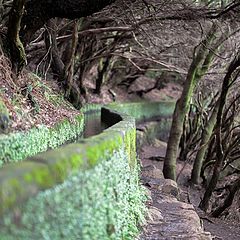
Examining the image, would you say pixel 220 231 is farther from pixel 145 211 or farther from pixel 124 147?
pixel 124 147

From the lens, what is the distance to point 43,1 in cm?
886

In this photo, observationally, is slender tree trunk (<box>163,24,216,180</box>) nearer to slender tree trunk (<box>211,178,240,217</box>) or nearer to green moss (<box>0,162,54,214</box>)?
slender tree trunk (<box>211,178,240,217</box>)

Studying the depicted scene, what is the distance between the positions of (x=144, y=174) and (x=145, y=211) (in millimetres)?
4693

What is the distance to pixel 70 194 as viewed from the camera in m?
3.69

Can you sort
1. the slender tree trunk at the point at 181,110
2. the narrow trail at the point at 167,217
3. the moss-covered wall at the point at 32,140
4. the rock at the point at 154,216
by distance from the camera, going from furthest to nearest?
the slender tree trunk at the point at 181,110, the rock at the point at 154,216, the narrow trail at the point at 167,217, the moss-covered wall at the point at 32,140

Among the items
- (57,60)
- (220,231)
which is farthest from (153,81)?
(220,231)

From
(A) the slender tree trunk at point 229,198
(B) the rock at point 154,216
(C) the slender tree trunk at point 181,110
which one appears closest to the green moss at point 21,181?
(B) the rock at point 154,216

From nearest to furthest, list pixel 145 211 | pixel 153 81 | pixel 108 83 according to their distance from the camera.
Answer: pixel 145 211, pixel 108 83, pixel 153 81

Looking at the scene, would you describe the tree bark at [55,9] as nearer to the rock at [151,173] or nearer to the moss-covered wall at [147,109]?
the rock at [151,173]

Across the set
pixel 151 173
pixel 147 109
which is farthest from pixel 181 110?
pixel 147 109

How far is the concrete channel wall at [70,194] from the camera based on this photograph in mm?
2877

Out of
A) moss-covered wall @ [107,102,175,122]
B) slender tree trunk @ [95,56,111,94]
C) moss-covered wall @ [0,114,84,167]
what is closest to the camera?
moss-covered wall @ [0,114,84,167]

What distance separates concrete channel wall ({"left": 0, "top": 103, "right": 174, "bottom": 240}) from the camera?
9.44ft

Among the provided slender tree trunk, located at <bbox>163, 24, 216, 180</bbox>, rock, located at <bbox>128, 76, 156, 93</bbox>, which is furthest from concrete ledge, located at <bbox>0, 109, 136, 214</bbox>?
rock, located at <bbox>128, 76, 156, 93</bbox>
